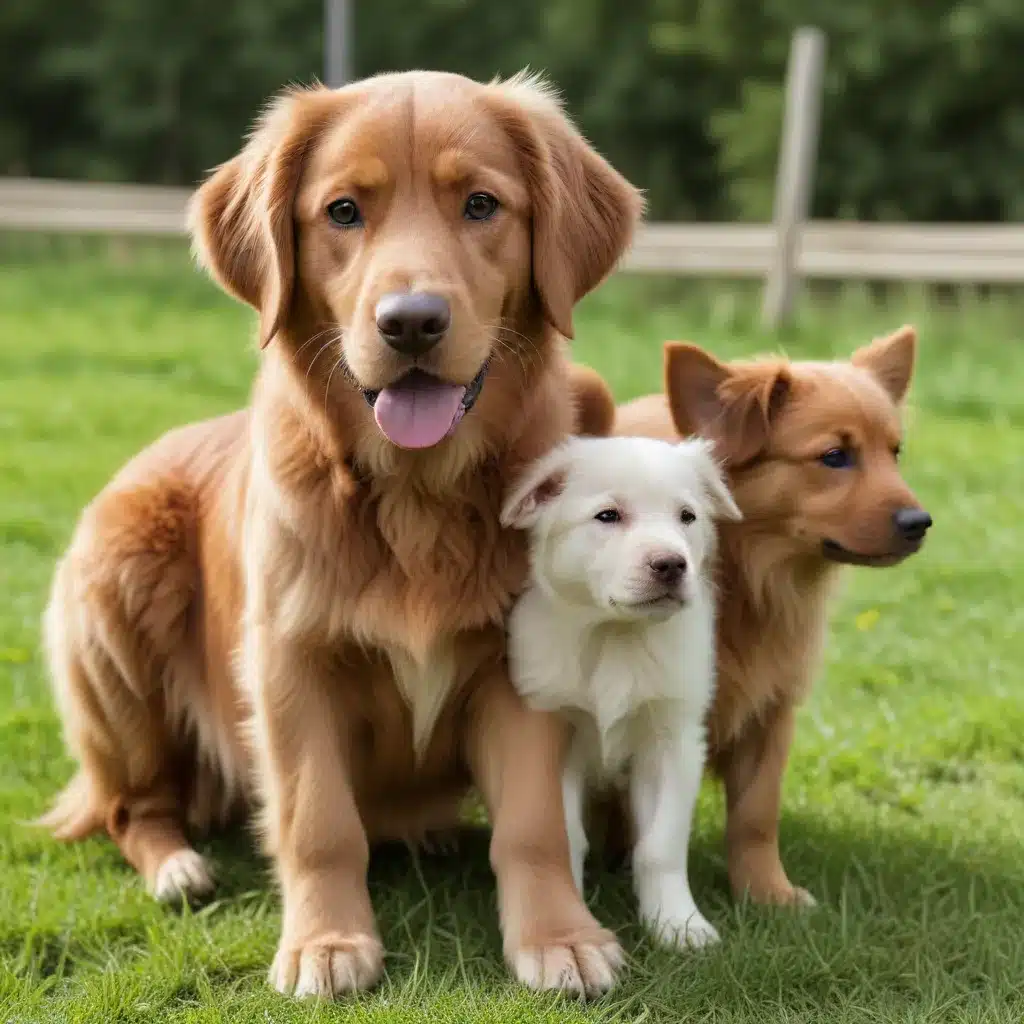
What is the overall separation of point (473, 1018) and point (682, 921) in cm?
59

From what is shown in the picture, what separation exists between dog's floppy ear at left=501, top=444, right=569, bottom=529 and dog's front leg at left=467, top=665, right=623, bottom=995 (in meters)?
0.36

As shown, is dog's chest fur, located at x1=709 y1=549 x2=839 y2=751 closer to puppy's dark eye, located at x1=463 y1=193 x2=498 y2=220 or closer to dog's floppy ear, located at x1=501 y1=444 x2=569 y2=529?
dog's floppy ear, located at x1=501 y1=444 x2=569 y2=529

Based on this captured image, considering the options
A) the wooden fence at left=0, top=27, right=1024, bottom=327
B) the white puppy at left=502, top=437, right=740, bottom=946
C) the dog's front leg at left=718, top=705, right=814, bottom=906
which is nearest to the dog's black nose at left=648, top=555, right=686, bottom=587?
the white puppy at left=502, top=437, right=740, bottom=946

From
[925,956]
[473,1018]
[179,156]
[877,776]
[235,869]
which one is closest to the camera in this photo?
[473,1018]

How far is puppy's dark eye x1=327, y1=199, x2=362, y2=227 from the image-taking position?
10.5ft

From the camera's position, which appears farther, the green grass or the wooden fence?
the wooden fence

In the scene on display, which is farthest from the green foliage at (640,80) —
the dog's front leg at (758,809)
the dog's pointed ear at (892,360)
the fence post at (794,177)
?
the dog's front leg at (758,809)

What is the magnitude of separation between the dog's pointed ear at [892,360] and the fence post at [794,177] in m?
9.12

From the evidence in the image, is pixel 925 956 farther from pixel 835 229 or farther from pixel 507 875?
pixel 835 229

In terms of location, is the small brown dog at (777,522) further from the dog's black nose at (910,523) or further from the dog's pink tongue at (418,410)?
the dog's pink tongue at (418,410)

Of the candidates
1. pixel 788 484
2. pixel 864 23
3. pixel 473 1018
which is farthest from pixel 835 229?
pixel 473 1018

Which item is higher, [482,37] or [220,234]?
[220,234]

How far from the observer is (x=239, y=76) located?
28172 mm

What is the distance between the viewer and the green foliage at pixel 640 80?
2059 centimetres
